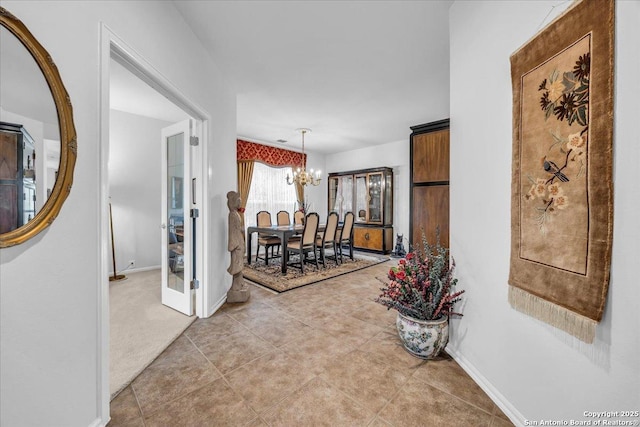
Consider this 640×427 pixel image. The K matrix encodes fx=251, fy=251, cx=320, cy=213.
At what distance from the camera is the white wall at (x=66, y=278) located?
90 cm

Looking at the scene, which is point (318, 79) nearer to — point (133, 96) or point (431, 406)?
point (133, 96)

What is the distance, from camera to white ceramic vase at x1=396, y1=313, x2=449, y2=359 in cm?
174

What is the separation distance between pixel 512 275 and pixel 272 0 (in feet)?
7.89

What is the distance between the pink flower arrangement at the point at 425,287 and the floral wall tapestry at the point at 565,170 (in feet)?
1.61

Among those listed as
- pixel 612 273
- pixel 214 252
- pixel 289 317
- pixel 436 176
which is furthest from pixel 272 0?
pixel 289 317

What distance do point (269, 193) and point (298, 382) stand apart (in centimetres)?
509

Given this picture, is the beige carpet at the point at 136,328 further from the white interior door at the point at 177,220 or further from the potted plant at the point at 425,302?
the potted plant at the point at 425,302

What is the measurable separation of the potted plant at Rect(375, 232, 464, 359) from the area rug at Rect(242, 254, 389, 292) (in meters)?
1.77

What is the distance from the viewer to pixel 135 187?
13.9 ft

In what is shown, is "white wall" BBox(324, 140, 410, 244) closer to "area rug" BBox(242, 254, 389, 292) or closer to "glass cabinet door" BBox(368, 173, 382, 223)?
"glass cabinet door" BBox(368, 173, 382, 223)

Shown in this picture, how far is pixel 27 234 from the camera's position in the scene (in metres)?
0.92

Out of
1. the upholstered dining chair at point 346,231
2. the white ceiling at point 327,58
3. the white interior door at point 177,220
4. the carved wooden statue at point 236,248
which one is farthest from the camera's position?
the upholstered dining chair at point 346,231

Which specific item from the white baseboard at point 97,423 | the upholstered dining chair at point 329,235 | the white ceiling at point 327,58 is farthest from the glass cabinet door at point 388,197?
the white baseboard at point 97,423

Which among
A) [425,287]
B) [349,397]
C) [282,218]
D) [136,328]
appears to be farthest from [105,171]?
[282,218]
